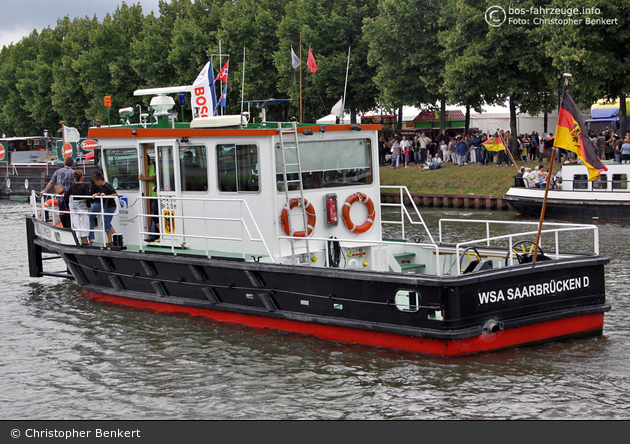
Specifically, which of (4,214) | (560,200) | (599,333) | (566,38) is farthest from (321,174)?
(4,214)

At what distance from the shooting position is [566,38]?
1036 inches

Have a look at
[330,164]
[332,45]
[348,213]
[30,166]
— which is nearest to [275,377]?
[348,213]

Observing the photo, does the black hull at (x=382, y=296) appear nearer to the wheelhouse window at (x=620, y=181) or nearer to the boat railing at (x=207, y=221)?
the boat railing at (x=207, y=221)

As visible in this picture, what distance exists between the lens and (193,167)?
1160 cm

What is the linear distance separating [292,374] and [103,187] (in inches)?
224

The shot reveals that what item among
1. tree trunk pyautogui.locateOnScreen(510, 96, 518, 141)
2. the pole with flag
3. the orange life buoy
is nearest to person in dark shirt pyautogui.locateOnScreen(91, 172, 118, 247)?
the orange life buoy

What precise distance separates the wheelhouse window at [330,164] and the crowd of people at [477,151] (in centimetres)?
1959

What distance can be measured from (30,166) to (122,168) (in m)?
29.2

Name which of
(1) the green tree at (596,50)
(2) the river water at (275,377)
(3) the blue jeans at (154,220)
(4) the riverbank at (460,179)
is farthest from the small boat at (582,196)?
(3) the blue jeans at (154,220)

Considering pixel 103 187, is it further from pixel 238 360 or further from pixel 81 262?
pixel 238 360

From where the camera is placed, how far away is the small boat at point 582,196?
23.8 metres

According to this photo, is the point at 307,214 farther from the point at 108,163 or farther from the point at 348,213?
the point at 108,163

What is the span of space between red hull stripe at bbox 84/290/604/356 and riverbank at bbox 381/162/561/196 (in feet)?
63.3

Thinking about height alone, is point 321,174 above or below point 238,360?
above
